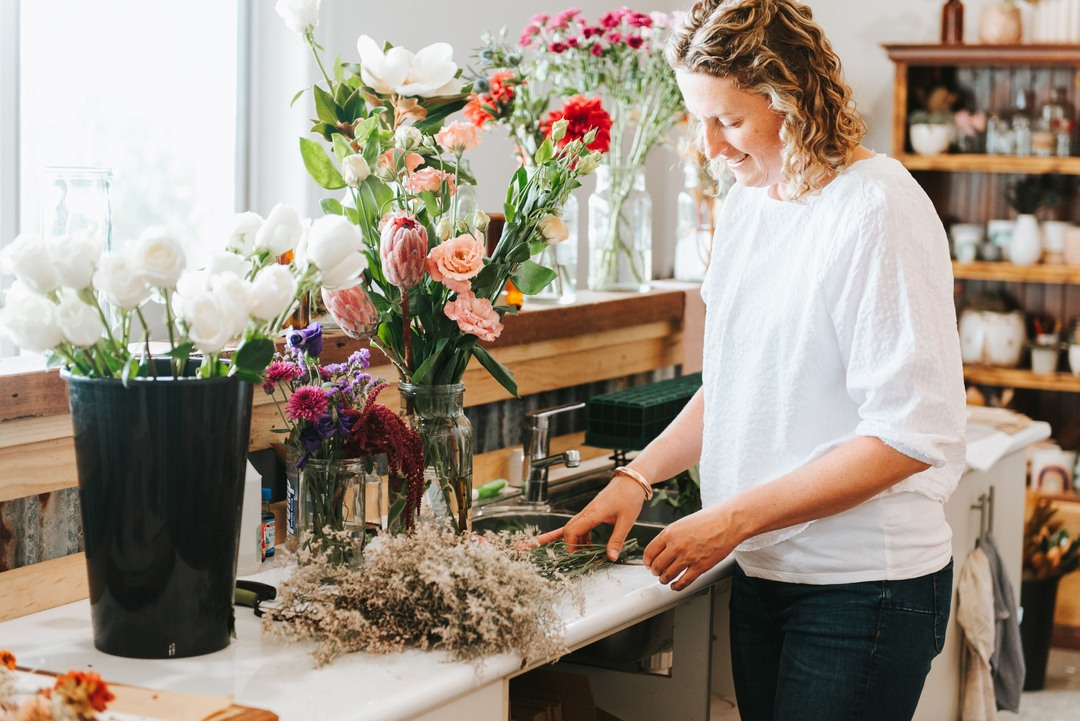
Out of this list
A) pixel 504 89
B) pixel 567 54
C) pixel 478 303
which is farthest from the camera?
pixel 567 54

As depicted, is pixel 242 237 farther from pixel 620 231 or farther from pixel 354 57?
pixel 620 231

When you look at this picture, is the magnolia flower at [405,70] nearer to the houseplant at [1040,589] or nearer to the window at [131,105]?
the window at [131,105]

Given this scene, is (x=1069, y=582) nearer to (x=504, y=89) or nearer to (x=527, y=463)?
(x=527, y=463)

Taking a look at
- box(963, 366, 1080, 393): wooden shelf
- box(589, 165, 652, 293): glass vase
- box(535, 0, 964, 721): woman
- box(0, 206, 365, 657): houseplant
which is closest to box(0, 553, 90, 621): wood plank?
box(0, 206, 365, 657): houseplant

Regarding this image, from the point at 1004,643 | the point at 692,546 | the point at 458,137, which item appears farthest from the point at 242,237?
the point at 1004,643

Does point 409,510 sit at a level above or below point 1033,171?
below

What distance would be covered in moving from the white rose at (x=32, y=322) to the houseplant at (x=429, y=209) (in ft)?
1.41

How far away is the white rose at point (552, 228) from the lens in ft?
5.20

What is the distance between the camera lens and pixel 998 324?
4215mm

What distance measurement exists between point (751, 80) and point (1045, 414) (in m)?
3.34

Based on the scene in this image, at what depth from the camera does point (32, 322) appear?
44.6 inches

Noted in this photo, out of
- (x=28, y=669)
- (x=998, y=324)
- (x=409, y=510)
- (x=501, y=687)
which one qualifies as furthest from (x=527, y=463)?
(x=998, y=324)

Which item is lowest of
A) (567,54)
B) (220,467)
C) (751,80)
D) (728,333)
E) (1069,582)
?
(1069,582)

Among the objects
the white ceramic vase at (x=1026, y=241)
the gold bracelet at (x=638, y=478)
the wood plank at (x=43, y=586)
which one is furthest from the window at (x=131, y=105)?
the white ceramic vase at (x=1026, y=241)
